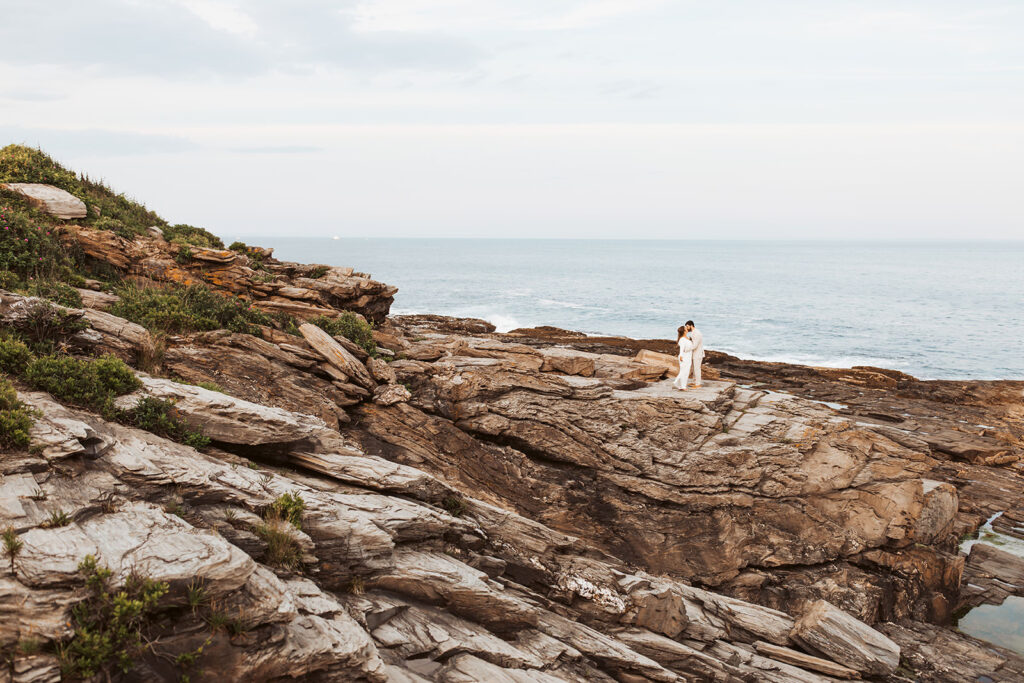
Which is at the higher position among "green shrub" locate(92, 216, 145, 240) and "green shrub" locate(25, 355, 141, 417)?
"green shrub" locate(92, 216, 145, 240)

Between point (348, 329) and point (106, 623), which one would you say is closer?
point (106, 623)

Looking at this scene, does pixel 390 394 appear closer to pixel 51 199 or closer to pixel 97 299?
pixel 97 299

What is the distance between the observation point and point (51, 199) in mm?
19859

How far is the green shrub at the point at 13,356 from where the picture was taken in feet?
33.6

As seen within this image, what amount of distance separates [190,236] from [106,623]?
69.9 ft

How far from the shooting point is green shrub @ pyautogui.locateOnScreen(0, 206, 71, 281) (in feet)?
52.1

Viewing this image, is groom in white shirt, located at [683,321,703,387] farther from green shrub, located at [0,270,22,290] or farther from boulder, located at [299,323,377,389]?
green shrub, located at [0,270,22,290]

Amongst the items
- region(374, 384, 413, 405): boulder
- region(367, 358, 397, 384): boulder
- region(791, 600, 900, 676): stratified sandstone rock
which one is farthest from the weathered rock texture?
region(791, 600, 900, 676): stratified sandstone rock

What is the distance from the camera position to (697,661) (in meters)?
12.6

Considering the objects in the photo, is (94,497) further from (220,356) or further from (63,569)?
(220,356)

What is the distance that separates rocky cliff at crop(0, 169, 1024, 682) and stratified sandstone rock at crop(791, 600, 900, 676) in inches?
2.3

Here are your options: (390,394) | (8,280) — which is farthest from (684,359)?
(8,280)

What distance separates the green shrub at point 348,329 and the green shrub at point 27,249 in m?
7.76

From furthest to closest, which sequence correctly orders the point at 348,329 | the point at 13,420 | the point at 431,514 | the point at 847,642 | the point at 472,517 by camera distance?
the point at 348,329
the point at 847,642
the point at 472,517
the point at 431,514
the point at 13,420
